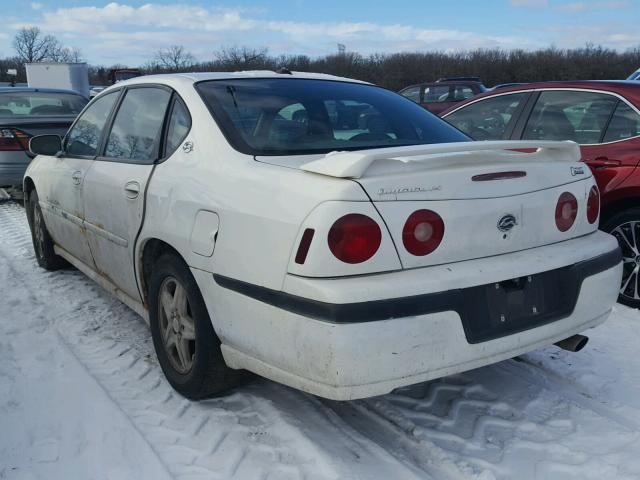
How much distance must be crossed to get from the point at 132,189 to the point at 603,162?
3.12 m

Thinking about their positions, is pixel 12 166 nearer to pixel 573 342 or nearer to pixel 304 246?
pixel 304 246

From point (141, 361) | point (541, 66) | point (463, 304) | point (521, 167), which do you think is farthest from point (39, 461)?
point (541, 66)

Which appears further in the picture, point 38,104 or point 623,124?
point 38,104

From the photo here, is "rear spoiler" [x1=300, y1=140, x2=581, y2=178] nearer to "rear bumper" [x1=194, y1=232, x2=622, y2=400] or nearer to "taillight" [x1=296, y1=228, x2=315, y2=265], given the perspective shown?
"taillight" [x1=296, y1=228, x2=315, y2=265]

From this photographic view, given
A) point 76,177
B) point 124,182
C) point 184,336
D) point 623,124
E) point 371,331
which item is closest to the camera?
point 371,331

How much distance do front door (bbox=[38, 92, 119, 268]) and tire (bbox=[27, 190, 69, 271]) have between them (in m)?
0.31

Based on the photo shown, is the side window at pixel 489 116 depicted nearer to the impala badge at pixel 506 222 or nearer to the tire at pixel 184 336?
the impala badge at pixel 506 222

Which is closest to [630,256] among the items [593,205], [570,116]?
[570,116]

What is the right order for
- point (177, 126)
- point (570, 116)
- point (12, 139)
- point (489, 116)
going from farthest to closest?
1. point (12, 139)
2. point (489, 116)
3. point (570, 116)
4. point (177, 126)

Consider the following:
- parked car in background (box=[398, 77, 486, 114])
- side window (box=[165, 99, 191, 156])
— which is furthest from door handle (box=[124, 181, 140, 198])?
parked car in background (box=[398, 77, 486, 114])

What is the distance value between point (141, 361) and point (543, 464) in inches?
83.4

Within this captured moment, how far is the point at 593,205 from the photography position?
2.80 m

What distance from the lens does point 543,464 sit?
7.93 ft

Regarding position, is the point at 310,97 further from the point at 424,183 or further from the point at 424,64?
the point at 424,64
